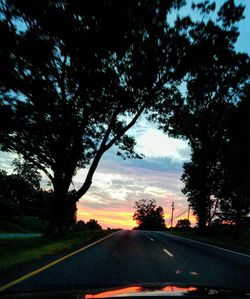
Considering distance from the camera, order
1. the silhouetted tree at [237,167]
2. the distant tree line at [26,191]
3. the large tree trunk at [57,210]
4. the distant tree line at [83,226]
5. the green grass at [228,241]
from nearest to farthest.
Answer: the green grass at [228,241], the large tree trunk at [57,210], the silhouetted tree at [237,167], the distant tree line at [83,226], the distant tree line at [26,191]

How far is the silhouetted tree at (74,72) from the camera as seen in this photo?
2003cm

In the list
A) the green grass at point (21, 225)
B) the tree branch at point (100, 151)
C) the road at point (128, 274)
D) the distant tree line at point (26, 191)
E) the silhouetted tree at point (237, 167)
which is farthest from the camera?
the distant tree line at point (26, 191)

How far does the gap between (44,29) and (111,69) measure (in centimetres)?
417

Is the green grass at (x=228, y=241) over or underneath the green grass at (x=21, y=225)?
underneath

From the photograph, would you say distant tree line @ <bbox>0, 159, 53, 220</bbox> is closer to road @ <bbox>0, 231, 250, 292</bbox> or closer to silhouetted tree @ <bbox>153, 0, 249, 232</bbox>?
silhouetted tree @ <bbox>153, 0, 249, 232</bbox>

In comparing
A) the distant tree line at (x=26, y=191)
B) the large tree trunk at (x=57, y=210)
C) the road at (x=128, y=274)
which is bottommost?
the road at (x=128, y=274)

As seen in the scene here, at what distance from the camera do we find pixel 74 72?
869 inches

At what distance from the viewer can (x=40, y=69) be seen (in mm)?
21438

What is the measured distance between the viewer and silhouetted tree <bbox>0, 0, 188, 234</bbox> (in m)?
20.0

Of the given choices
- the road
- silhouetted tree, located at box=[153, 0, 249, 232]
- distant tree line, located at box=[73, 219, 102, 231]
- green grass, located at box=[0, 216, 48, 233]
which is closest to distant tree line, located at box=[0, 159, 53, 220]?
distant tree line, located at box=[73, 219, 102, 231]

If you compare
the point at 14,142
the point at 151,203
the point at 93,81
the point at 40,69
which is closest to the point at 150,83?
the point at 93,81

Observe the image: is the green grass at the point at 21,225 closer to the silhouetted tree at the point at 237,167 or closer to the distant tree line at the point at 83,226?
the distant tree line at the point at 83,226

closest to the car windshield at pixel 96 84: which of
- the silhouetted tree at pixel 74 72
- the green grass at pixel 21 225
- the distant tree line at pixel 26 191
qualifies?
the silhouetted tree at pixel 74 72

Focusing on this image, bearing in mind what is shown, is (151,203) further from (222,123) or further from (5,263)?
(5,263)
